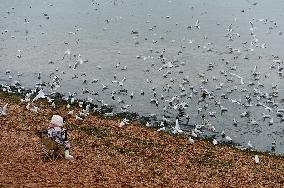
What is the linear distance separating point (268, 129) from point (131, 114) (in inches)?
380

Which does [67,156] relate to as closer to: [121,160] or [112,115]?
[121,160]

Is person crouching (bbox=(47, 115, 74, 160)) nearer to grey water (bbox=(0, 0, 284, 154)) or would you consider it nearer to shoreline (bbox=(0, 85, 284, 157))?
shoreline (bbox=(0, 85, 284, 157))

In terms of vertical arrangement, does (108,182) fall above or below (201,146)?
above

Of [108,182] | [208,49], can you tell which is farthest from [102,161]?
[208,49]

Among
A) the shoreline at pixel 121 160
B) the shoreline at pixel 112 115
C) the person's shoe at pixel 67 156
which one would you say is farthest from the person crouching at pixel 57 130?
the shoreline at pixel 112 115

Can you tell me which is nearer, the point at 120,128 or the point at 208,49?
the point at 120,128

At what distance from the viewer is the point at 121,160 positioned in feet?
74.3

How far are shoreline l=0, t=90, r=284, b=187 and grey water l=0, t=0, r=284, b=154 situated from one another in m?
6.06

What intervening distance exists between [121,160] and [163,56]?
2617 centimetres

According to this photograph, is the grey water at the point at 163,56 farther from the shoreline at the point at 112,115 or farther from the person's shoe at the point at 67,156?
the person's shoe at the point at 67,156

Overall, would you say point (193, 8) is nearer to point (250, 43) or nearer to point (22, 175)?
point (250, 43)

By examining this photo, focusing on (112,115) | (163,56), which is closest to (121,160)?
(112,115)

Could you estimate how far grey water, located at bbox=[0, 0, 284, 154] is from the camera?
37.1 metres

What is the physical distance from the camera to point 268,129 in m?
34.3
